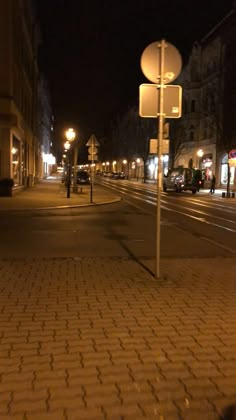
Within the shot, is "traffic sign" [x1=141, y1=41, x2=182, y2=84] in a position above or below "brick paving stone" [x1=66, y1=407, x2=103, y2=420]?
above

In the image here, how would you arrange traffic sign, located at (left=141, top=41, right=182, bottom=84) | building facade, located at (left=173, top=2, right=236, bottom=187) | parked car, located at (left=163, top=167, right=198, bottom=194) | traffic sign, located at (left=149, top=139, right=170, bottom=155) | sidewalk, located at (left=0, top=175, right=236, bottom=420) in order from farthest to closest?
building facade, located at (left=173, top=2, right=236, bottom=187) < parked car, located at (left=163, top=167, right=198, bottom=194) < traffic sign, located at (left=149, top=139, right=170, bottom=155) < traffic sign, located at (left=141, top=41, right=182, bottom=84) < sidewalk, located at (left=0, top=175, right=236, bottom=420)

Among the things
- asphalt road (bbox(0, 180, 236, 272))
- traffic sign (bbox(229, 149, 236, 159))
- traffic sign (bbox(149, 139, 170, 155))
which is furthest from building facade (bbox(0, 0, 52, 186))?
traffic sign (bbox(149, 139, 170, 155))

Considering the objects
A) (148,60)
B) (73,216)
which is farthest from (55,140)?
(148,60)

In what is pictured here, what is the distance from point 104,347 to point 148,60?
4.48 meters

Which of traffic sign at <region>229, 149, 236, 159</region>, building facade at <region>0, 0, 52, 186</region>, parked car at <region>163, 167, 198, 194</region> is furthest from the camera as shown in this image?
parked car at <region>163, 167, 198, 194</region>

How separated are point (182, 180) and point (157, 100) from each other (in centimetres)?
3451

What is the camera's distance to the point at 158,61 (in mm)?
7184

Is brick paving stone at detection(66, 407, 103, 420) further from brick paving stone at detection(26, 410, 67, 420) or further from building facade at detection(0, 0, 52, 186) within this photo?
building facade at detection(0, 0, 52, 186)

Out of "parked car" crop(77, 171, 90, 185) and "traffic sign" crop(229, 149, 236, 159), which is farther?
"parked car" crop(77, 171, 90, 185)

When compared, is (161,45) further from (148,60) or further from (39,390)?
(39,390)

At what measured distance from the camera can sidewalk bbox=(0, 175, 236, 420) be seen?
353cm

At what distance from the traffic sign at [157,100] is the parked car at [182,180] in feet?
110

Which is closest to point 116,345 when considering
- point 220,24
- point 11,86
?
point 11,86

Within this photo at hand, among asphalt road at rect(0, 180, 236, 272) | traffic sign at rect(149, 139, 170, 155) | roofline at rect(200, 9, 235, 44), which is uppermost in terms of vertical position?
roofline at rect(200, 9, 235, 44)
